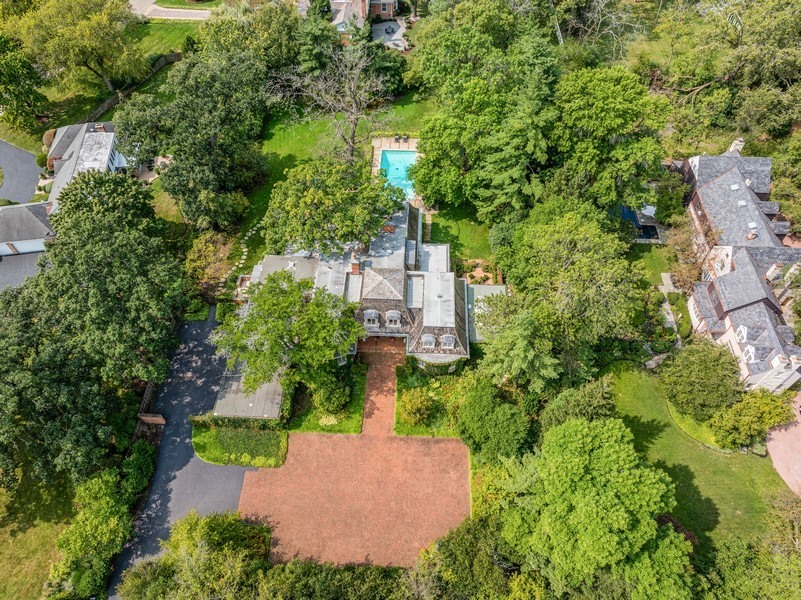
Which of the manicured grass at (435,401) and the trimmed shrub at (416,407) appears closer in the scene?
the trimmed shrub at (416,407)

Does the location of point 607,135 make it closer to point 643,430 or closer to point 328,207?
point 643,430

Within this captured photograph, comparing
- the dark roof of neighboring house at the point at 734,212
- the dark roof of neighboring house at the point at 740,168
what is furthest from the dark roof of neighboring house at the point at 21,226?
the dark roof of neighboring house at the point at 740,168

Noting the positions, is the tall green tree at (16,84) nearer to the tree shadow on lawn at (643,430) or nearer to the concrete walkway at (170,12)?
the concrete walkway at (170,12)

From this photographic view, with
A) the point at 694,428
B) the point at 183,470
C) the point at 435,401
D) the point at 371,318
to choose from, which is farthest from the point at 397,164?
the point at 694,428

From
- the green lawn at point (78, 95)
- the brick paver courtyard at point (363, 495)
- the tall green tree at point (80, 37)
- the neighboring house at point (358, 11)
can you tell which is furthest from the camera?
the neighboring house at point (358, 11)

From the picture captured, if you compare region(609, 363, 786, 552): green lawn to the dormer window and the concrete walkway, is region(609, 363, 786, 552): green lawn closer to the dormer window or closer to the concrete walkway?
the dormer window

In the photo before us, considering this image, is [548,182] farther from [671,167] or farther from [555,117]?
[671,167]

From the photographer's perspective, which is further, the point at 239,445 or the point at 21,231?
the point at 21,231

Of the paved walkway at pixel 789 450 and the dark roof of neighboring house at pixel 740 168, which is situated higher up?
the dark roof of neighboring house at pixel 740 168
